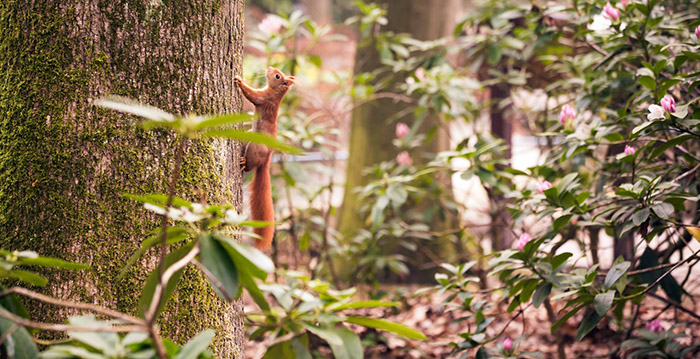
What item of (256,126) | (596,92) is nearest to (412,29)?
(596,92)

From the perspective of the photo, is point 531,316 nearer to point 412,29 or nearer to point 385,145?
point 385,145

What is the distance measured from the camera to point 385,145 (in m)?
4.73

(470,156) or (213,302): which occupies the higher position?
(470,156)

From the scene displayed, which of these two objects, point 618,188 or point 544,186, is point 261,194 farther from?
point 618,188

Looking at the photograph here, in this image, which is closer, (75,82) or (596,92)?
(75,82)

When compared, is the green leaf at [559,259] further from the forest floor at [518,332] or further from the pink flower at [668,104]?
the forest floor at [518,332]

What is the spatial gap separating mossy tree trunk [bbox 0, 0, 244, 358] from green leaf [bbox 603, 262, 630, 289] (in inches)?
55.3

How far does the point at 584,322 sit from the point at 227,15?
1606 millimetres

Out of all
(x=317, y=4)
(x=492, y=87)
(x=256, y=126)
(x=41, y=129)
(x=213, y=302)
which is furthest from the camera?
(x=317, y=4)

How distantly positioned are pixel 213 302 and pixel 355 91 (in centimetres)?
237

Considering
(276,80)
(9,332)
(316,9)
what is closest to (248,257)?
(9,332)

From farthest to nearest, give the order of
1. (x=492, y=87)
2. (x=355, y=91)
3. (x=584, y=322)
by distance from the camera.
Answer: (x=492, y=87), (x=355, y=91), (x=584, y=322)

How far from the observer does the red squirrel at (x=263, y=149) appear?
1.85m

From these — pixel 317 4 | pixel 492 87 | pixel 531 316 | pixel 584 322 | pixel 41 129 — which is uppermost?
pixel 317 4
